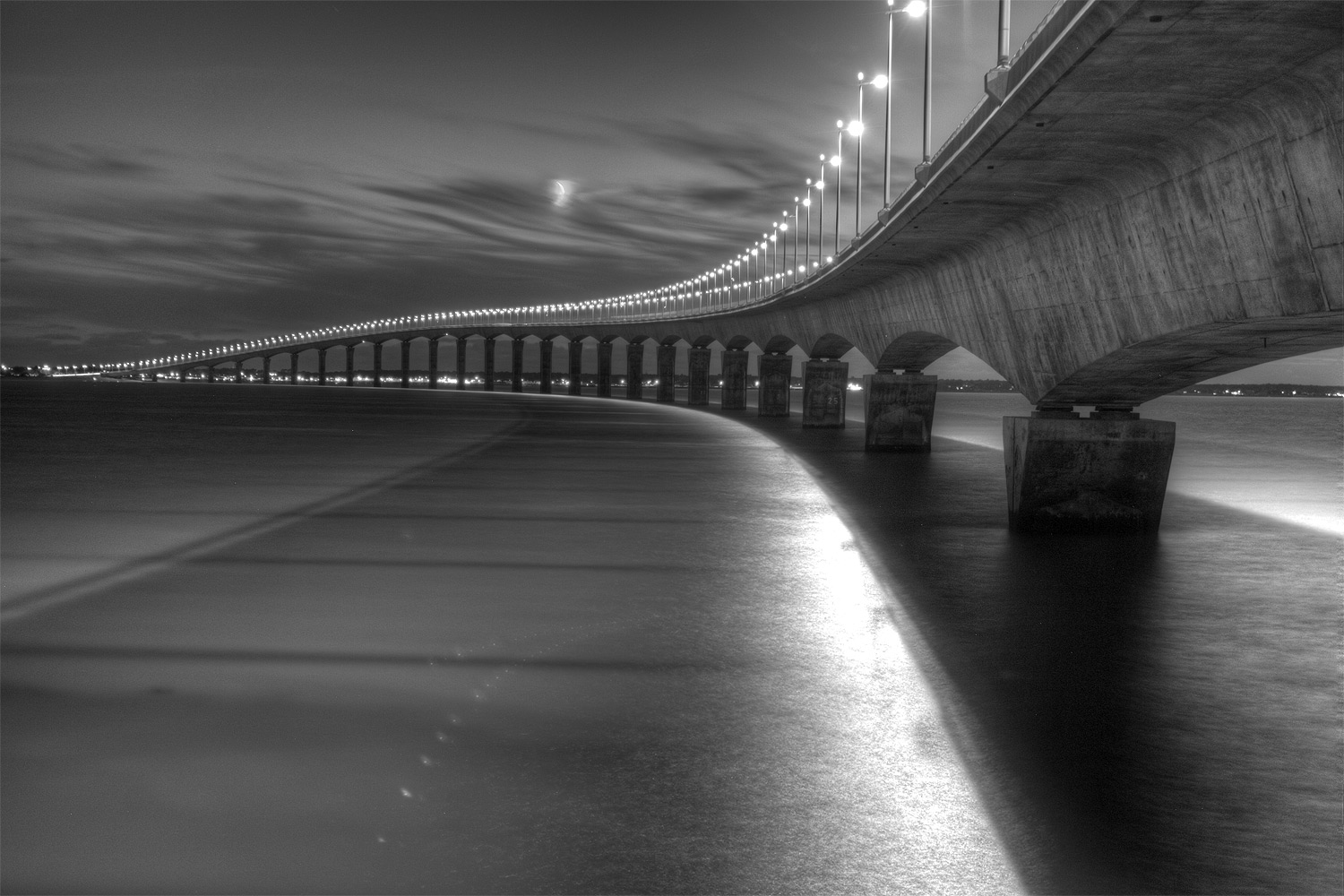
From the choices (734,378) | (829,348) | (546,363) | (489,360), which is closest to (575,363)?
(546,363)

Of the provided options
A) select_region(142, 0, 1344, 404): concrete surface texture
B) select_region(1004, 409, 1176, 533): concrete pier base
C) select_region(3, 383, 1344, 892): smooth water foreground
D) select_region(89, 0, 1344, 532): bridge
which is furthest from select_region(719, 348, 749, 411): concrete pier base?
select_region(1004, 409, 1176, 533): concrete pier base

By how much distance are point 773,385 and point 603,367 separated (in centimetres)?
6440

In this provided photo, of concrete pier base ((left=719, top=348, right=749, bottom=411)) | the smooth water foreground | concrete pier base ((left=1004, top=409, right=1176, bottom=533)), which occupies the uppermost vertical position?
concrete pier base ((left=719, top=348, right=749, bottom=411))

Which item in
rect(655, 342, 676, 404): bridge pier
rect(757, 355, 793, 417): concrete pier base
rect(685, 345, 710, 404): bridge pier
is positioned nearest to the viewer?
rect(757, 355, 793, 417): concrete pier base

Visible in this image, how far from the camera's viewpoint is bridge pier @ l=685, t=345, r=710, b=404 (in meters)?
101

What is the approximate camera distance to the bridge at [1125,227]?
1023 cm

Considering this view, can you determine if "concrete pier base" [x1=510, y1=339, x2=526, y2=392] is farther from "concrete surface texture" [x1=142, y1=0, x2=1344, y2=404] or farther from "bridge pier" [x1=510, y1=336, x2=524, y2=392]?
"concrete surface texture" [x1=142, y1=0, x2=1344, y2=404]

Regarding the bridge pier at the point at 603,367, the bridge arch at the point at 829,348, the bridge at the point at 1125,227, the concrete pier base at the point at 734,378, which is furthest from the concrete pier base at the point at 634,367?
the bridge at the point at 1125,227

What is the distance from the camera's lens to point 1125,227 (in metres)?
16.1

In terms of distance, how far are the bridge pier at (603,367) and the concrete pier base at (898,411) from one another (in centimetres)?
9232

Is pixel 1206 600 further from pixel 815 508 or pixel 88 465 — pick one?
pixel 88 465

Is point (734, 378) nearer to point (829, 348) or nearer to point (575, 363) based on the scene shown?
point (829, 348)

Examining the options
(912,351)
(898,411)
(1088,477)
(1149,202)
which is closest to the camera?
(1149,202)

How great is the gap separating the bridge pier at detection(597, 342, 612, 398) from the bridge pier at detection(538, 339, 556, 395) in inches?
772
